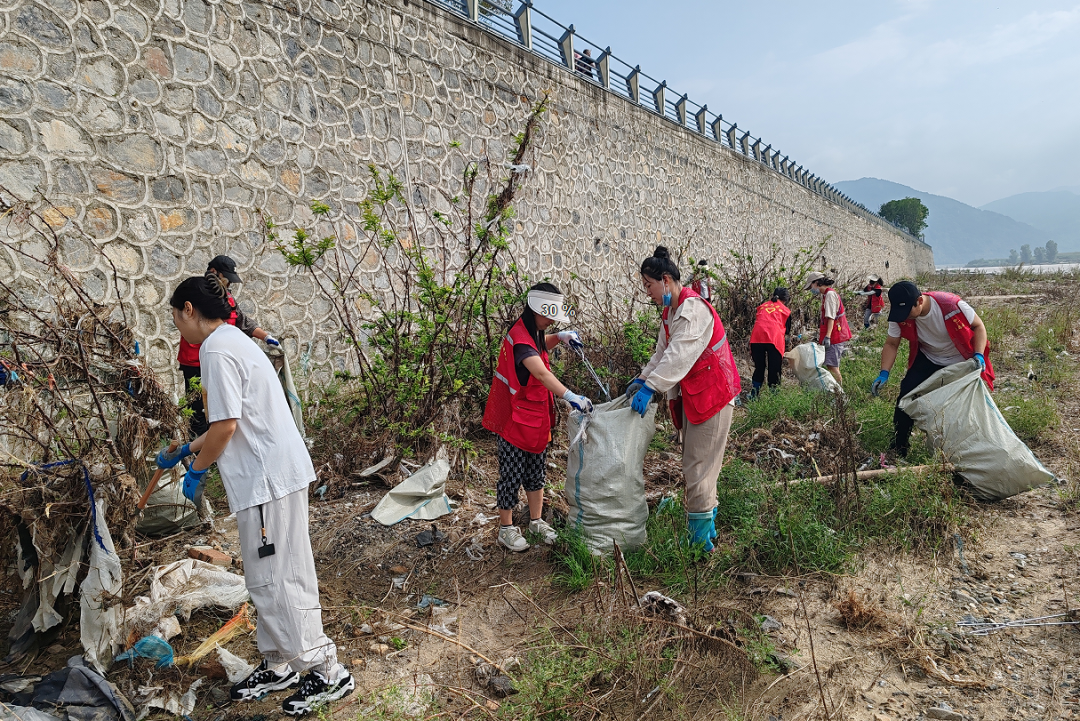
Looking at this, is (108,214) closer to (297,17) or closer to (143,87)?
(143,87)

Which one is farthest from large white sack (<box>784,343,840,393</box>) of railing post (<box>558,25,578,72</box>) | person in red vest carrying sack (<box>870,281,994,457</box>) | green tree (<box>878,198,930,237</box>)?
green tree (<box>878,198,930,237</box>)

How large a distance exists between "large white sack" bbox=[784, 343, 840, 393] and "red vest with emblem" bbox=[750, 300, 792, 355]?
417mm

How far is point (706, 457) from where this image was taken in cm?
299

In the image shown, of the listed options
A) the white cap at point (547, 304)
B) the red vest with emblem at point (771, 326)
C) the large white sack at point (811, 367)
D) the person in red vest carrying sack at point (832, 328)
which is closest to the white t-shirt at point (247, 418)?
the white cap at point (547, 304)

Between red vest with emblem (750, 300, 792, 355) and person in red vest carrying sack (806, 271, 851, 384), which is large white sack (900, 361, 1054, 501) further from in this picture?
person in red vest carrying sack (806, 271, 851, 384)

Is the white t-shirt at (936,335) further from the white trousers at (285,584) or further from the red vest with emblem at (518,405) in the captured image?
the white trousers at (285,584)

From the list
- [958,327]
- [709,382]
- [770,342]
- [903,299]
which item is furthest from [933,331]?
[770,342]

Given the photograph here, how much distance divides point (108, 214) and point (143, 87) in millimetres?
1023

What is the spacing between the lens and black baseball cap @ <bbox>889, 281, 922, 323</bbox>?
3830mm

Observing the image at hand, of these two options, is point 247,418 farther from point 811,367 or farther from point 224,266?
point 811,367

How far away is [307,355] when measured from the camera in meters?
5.53

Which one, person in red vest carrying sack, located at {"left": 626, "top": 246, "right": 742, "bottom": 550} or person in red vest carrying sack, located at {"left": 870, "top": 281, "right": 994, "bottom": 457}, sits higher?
person in red vest carrying sack, located at {"left": 870, "top": 281, "right": 994, "bottom": 457}

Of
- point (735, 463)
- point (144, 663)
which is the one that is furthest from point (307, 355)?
point (735, 463)

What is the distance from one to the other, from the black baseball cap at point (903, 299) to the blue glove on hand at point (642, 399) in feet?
6.86
